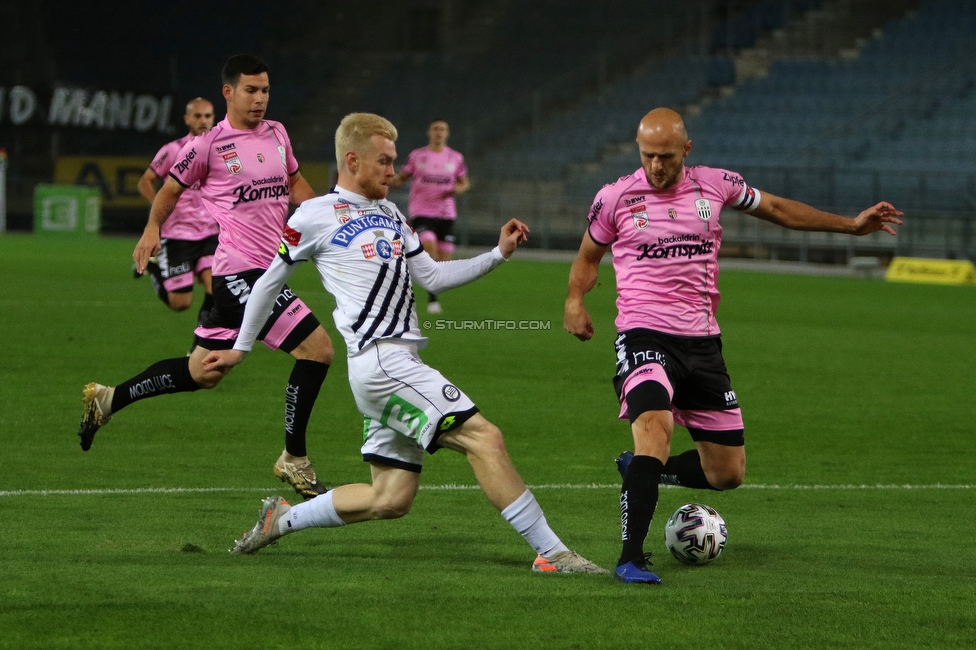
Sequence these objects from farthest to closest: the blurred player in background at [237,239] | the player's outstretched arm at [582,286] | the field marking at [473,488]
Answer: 1. the blurred player in background at [237,239]
2. the field marking at [473,488]
3. the player's outstretched arm at [582,286]

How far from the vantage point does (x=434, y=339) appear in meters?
15.1

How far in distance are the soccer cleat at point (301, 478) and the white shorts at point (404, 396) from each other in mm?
1739

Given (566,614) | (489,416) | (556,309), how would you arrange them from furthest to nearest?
(556,309) → (489,416) → (566,614)

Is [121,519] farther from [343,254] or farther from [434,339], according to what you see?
[434,339]

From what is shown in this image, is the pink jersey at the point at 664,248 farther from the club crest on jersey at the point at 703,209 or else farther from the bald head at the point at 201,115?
the bald head at the point at 201,115

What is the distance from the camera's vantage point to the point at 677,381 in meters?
6.05

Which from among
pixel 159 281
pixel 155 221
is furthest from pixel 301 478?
pixel 159 281

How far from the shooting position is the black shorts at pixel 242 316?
25.5ft

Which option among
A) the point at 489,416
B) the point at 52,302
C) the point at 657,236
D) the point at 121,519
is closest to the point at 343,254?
the point at 657,236

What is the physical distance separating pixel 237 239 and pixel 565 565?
136 inches

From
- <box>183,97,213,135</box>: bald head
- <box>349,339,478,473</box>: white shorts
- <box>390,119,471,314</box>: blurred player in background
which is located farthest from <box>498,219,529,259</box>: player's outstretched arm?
<box>390,119,471,314</box>: blurred player in background

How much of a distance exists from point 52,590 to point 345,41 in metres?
38.8

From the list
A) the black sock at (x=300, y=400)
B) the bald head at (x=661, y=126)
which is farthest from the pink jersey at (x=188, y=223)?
the bald head at (x=661, y=126)

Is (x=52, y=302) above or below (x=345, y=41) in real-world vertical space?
below
